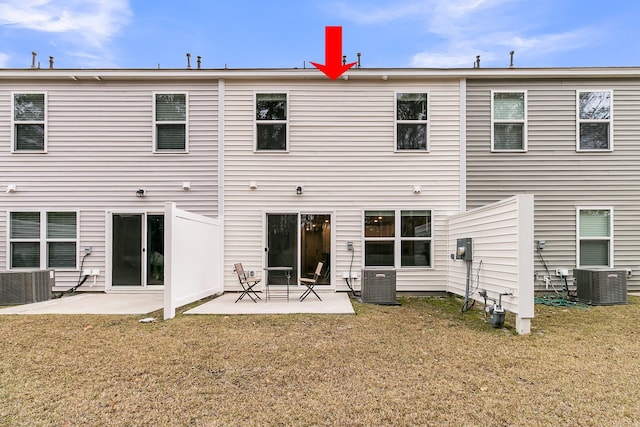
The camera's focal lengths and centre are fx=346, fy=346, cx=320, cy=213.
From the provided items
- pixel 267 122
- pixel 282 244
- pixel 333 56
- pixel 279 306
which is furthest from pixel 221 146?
pixel 279 306

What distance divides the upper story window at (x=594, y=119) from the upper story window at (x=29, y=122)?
12.0 m

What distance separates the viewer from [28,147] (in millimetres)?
7746

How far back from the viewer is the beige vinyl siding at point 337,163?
25.4ft

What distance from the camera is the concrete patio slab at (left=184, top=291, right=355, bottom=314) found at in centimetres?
586

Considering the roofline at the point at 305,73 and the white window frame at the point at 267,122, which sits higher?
the roofline at the point at 305,73

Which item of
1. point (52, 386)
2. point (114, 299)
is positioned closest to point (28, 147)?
point (114, 299)

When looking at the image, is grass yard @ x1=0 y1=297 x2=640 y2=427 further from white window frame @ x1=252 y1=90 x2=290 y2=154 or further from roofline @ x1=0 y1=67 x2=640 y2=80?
roofline @ x1=0 y1=67 x2=640 y2=80

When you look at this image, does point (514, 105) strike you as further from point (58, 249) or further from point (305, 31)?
point (58, 249)

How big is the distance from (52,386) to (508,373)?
13.6 feet

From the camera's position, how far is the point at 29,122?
7.73 meters

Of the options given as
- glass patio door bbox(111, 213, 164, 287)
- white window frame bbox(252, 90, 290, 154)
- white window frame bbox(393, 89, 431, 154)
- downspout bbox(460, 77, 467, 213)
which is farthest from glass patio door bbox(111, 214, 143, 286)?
downspout bbox(460, 77, 467, 213)

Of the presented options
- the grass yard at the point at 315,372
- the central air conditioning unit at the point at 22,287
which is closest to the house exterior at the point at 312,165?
the central air conditioning unit at the point at 22,287

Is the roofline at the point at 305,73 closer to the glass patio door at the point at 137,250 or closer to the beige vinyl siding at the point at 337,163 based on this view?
the beige vinyl siding at the point at 337,163

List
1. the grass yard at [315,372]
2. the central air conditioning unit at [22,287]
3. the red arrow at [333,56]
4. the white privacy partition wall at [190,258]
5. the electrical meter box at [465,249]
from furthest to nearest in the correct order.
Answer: the red arrow at [333,56] < the central air conditioning unit at [22,287] < the electrical meter box at [465,249] < the white privacy partition wall at [190,258] < the grass yard at [315,372]
